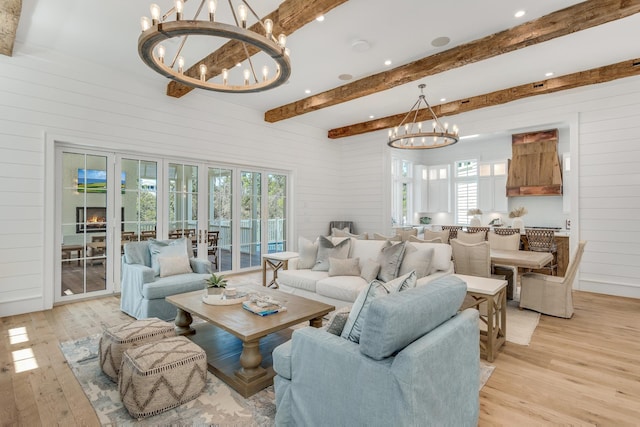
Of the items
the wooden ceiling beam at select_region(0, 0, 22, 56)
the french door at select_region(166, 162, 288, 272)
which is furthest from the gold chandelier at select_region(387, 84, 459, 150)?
the wooden ceiling beam at select_region(0, 0, 22, 56)

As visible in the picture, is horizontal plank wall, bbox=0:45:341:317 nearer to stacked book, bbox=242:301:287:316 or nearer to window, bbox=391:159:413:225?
stacked book, bbox=242:301:287:316

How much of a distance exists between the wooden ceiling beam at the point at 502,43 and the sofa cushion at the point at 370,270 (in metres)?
2.64

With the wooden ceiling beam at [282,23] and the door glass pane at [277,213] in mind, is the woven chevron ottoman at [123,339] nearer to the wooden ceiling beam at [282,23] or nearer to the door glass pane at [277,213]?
the wooden ceiling beam at [282,23]

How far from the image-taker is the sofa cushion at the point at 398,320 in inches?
58.7

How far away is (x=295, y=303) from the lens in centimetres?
310

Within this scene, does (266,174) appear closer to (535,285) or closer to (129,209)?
(129,209)

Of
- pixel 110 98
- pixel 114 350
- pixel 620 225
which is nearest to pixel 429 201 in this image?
pixel 620 225

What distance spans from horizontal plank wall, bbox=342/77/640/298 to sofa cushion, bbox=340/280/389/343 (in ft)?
17.6

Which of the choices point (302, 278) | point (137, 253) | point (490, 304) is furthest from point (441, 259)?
point (137, 253)

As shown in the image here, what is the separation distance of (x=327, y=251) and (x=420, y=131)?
11.4ft

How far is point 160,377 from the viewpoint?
6.91 feet

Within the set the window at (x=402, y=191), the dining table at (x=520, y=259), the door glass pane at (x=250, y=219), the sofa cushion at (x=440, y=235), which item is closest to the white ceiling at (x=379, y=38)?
the door glass pane at (x=250, y=219)

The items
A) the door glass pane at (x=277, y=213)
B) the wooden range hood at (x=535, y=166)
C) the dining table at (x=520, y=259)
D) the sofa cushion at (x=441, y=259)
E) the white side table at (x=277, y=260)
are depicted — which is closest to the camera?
the sofa cushion at (x=441, y=259)

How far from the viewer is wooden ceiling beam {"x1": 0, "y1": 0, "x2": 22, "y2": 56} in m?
2.97
